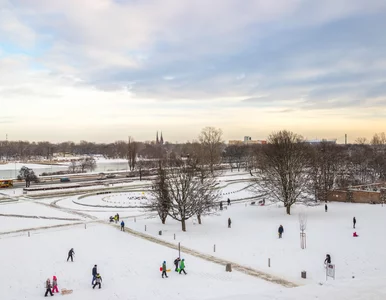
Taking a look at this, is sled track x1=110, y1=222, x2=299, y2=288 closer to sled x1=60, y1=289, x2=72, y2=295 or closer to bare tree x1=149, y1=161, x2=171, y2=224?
bare tree x1=149, y1=161, x2=171, y2=224

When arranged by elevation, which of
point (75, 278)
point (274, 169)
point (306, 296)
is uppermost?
point (274, 169)

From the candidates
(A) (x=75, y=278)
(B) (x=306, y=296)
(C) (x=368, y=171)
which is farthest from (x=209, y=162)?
(B) (x=306, y=296)

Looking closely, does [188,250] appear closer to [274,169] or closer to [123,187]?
[274,169]

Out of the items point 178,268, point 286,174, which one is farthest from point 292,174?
point 178,268

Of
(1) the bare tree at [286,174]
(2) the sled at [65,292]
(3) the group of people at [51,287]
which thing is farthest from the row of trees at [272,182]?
(3) the group of people at [51,287]

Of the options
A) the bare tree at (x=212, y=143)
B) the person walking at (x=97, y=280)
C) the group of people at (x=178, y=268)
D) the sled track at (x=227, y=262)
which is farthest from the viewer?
the bare tree at (x=212, y=143)

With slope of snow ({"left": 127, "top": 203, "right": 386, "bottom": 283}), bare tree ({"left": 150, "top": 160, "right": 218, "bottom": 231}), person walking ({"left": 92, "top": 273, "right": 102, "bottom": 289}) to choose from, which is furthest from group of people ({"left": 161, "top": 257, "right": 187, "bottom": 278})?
bare tree ({"left": 150, "top": 160, "right": 218, "bottom": 231})

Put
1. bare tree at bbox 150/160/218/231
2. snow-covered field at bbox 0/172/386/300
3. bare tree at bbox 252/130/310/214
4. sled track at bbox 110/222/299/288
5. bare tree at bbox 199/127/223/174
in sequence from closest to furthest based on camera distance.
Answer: snow-covered field at bbox 0/172/386/300, sled track at bbox 110/222/299/288, bare tree at bbox 150/160/218/231, bare tree at bbox 252/130/310/214, bare tree at bbox 199/127/223/174

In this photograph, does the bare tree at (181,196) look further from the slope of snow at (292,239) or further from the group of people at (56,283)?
the group of people at (56,283)
